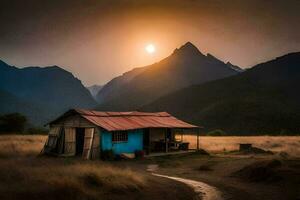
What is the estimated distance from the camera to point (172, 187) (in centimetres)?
1581

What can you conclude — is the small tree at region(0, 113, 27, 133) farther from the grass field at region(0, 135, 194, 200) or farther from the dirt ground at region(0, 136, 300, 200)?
the grass field at region(0, 135, 194, 200)

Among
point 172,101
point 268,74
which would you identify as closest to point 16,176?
point 172,101

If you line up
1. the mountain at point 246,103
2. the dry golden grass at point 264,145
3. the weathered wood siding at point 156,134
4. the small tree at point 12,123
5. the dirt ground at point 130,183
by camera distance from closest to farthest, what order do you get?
the dirt ground at point 130,183 → the weathered wood siding at point 156,134 → the dry golden grass at point 264,145 → the small tree at point 12,123 → the mountain at point 246,103

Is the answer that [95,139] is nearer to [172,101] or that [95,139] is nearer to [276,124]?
[276,124]

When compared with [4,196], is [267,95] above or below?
above

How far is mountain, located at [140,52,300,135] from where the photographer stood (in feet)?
293

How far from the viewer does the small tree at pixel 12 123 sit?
228ft

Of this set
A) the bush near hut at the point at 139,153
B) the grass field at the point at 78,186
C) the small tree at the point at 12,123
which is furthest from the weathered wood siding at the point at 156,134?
the small tree at the point at 12,123

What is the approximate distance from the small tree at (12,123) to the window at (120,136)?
4595 centimetres

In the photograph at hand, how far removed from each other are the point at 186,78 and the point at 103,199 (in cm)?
18770

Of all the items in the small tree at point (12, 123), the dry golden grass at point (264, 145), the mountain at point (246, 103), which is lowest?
the dry golden grass at point (264, 145)

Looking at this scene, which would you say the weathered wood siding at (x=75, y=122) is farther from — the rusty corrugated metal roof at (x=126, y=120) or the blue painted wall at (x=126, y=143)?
the blue painted wall at (x=126, y=143)

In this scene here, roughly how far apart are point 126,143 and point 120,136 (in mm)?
889

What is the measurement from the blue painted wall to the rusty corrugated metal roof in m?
0.72
